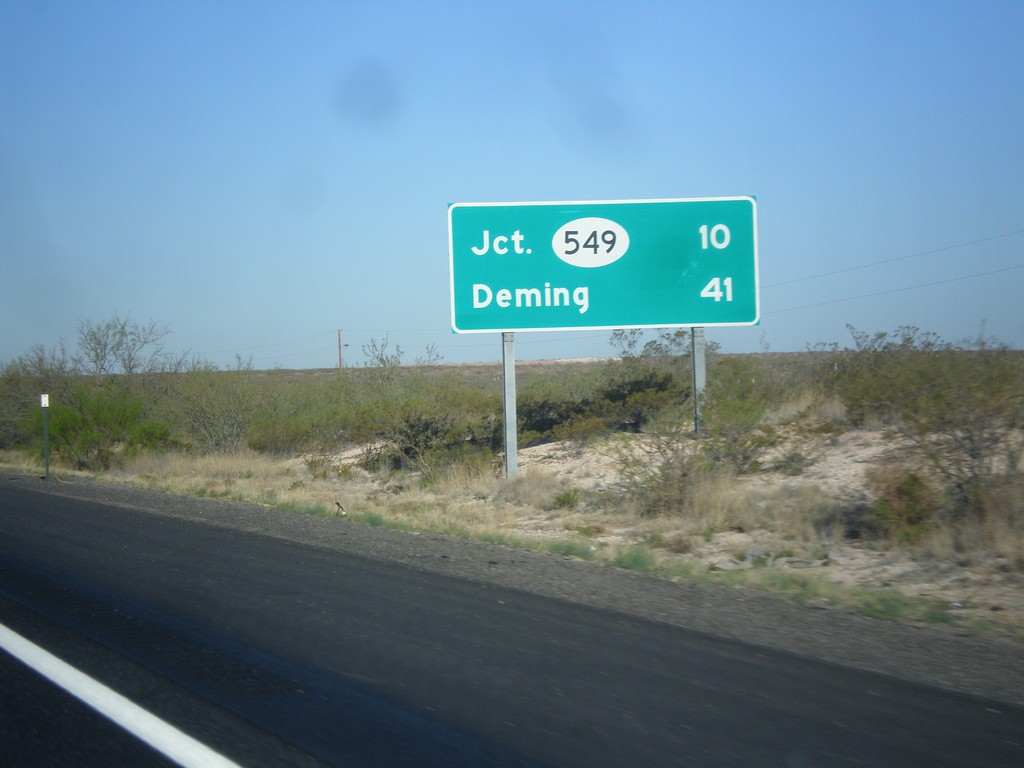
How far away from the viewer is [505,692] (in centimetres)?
616

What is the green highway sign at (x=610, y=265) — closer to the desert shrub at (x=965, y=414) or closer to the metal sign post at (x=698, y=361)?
the metal sign post at (x=698, y=361)

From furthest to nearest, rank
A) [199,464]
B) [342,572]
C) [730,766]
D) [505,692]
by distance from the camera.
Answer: [199,464] < [342,572] < [505,692] < [730,766]

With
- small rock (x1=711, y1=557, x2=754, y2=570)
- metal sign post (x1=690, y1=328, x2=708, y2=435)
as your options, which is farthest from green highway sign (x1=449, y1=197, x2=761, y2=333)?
small rock (x1=711, y1=557, x2=754, y2=570)

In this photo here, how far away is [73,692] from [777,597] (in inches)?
269

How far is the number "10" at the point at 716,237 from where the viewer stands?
2017cm

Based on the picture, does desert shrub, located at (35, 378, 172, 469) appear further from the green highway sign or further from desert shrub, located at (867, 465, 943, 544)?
desert shrub, located at (867, 465, 943, 544)

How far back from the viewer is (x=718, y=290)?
66.1 ft

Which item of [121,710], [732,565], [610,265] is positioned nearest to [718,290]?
[610,265]

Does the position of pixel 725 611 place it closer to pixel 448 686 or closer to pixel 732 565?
pixel 732 565

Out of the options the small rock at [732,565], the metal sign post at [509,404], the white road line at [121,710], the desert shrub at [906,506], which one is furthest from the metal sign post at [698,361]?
the white road line at [121,710]

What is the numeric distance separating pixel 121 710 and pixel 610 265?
15.8 m

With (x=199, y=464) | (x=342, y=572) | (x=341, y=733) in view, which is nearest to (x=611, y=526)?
(x=342, y=572)

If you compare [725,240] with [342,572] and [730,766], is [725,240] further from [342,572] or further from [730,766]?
[730,766]

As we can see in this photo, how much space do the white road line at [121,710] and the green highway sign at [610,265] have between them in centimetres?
1355
